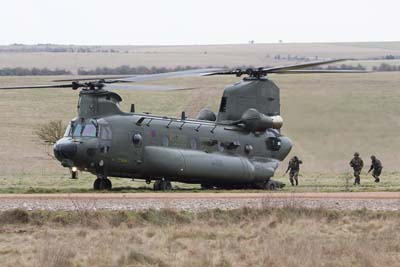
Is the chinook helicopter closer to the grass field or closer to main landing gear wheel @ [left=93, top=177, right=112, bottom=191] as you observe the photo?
main landing gear wheel @ [left=93, top=177, right=112, bottom=191]

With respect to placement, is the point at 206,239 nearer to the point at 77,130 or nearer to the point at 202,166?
the point at 77,130

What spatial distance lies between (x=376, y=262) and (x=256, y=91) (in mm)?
19556

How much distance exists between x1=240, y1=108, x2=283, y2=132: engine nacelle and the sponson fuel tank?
1.20m

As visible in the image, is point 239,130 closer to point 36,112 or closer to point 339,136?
point 339,136

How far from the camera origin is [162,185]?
33.3 m

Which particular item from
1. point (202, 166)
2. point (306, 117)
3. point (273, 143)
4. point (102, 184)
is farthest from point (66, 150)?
point (306, 117)

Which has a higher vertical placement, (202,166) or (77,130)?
(77,130)

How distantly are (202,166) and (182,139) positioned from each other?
1105 millimetres

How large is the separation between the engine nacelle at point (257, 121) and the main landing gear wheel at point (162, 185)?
4190 millimetres

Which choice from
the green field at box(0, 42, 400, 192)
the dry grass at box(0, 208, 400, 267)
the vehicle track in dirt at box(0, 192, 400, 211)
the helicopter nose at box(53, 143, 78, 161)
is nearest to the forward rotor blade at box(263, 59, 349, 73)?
the green field at box(0, 42, 400, 192)

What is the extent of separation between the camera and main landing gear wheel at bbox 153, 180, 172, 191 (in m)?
33.2

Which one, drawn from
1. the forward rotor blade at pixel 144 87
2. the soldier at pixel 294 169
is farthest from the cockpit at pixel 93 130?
the soldier at pixel 294 169

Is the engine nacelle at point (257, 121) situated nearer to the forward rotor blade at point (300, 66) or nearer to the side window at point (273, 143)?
the side window at point (273, 143)

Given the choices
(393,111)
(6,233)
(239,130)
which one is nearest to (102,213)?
(6,233)
